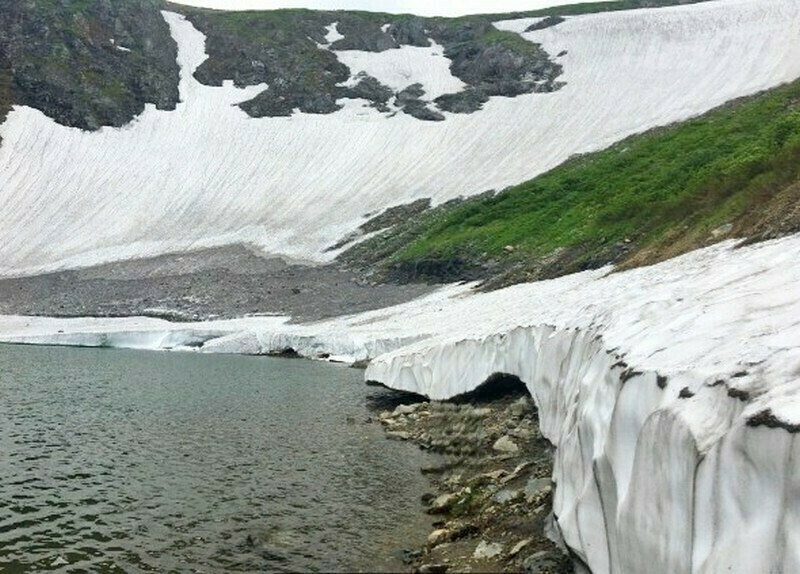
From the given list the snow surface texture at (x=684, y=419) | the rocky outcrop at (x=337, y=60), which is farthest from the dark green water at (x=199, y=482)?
the rocky outcrop at (x=337, y=60)

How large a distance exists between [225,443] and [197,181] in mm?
79623

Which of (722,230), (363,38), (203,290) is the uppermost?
(363,38)

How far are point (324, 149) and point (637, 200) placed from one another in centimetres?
5658

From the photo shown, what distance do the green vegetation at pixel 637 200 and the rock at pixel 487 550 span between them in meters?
10.6

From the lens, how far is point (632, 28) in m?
107

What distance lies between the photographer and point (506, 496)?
42.1 feet

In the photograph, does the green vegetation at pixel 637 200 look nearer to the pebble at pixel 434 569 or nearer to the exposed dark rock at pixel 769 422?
the pebble at pixel 434 569

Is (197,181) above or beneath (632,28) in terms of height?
beneath

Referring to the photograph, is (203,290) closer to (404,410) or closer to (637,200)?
(637,200)

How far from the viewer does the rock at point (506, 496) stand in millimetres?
12634

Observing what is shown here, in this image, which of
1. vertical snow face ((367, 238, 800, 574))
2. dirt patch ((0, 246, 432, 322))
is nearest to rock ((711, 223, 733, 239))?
vertical snow face ((367, 238, 800, 574))

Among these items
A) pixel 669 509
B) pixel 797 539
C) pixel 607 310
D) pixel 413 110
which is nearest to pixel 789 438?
pixel 797 539

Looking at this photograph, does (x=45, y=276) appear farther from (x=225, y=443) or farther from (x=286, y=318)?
(x=225, y=443)

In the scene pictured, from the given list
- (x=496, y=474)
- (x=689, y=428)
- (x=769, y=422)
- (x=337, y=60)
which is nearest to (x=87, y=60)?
(x=337, y=60)
